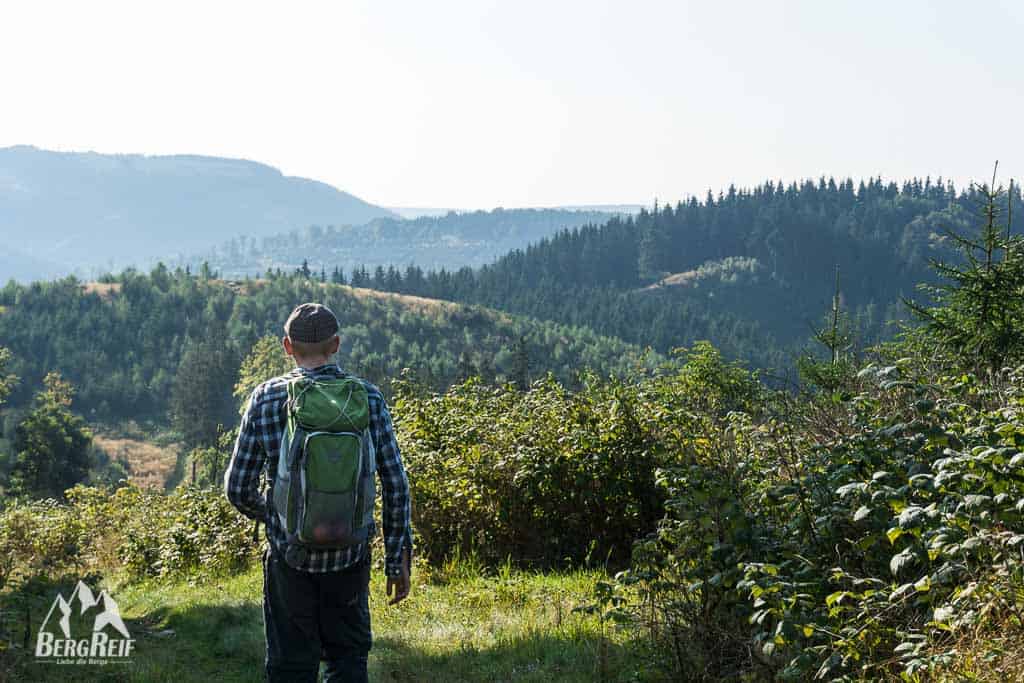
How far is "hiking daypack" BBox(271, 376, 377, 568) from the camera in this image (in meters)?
3.71

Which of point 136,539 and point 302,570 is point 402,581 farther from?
point 136,539

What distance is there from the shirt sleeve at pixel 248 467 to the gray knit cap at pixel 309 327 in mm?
331

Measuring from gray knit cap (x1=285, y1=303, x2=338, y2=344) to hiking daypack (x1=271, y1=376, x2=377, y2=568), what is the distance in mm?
235

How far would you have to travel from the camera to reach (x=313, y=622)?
12.9 ft

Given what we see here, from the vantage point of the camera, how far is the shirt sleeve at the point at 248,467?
3971 millimetres

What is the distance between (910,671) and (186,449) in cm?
10688

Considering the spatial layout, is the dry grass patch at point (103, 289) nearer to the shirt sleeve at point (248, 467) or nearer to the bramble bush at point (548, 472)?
the bramble bush at point (548, 472)

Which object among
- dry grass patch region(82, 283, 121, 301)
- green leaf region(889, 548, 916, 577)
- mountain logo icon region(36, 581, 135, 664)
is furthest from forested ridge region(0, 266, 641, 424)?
green leaf region(889, 548, 916, 577)

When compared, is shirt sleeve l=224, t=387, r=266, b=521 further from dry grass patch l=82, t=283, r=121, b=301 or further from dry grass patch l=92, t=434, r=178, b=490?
dry grass patch l=82, t=283, r=121, b=301

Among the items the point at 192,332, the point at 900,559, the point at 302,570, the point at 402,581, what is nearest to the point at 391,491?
the point at 402,581

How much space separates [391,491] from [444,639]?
2.70 meters

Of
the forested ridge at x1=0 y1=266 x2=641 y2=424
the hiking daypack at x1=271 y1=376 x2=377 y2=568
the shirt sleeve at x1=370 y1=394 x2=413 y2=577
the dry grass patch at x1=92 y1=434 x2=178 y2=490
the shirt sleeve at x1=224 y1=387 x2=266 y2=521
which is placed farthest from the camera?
the forested ridge at x1=0 y1=266 x2=641 y2=424

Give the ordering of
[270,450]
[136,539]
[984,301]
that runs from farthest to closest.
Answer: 1. [136,539]
2. [984,301]
3. [270,450]

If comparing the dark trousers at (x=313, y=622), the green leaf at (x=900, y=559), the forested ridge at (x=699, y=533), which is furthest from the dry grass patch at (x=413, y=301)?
the green leaf at (x=900, y=559)
